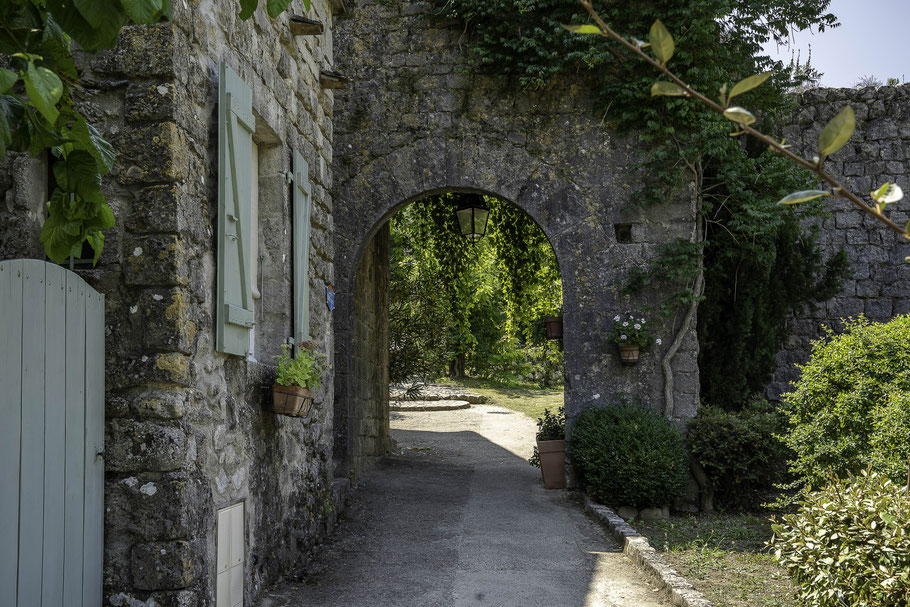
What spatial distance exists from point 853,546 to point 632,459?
3.15 m

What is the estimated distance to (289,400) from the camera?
13.9 feet

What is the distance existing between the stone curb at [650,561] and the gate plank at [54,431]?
290cm

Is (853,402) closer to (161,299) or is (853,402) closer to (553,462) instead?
(553,462)

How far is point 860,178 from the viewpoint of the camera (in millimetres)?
9234

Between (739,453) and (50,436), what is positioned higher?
(50,436)

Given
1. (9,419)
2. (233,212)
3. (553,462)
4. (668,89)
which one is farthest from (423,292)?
(668,89)

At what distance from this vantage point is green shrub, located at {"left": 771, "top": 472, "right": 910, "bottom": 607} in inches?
131

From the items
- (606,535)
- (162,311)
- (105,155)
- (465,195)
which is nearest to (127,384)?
(162,311)

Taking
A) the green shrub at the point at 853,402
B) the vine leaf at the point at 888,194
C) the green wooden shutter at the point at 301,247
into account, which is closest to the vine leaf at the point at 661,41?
the vine leaf at the point at 888,194

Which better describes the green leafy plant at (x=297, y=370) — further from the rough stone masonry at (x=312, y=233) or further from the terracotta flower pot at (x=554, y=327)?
the terracotta flower pot at (x=554, y=327)

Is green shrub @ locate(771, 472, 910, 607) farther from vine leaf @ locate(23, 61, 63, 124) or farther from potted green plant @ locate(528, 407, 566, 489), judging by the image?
potted green plant @ locate(528, 407, 566, 489)

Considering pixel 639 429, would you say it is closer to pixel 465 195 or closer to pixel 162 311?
pixel 465 195

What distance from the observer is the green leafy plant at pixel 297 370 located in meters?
4.27

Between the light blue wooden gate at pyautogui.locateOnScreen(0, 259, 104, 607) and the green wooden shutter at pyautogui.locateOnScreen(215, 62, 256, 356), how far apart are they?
602 millimetres
